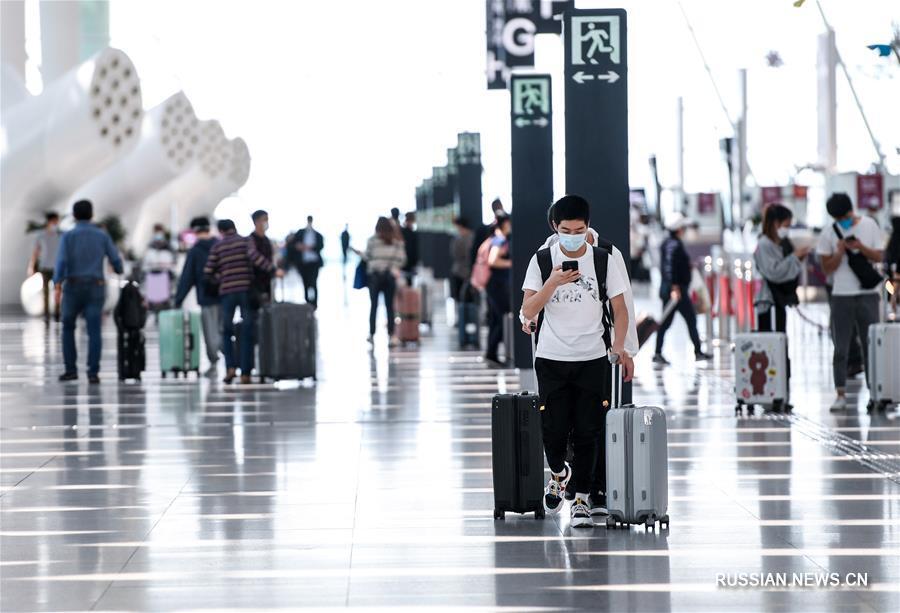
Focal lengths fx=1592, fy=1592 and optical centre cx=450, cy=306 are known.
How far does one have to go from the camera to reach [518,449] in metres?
7.26

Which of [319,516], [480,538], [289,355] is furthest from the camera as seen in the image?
[289,355]

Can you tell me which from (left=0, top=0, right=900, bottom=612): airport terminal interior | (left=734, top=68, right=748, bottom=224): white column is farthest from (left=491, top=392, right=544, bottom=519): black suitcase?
(left=734, top=68, right=748, bottom=224): white column

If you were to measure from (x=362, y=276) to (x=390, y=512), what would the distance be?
1292cm

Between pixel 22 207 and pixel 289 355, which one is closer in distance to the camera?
pixel 289 355

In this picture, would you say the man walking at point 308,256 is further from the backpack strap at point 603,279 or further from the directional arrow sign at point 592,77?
the backpack strap at point 603,279

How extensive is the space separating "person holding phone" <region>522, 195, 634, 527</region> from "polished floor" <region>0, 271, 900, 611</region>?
1.33 ft

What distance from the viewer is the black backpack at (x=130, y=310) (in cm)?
1559

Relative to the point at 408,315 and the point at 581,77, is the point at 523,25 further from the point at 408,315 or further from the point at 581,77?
the point at 581,77

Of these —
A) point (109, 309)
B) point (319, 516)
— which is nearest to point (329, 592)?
point (319, 516)

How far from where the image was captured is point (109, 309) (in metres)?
29.8

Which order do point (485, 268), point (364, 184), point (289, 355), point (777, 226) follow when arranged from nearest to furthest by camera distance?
1. point (777, 226)
2. point (289, 355)
3. point (485, 268)
4. point (364, 184)

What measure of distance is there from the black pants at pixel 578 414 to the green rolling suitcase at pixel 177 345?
8.98 meters

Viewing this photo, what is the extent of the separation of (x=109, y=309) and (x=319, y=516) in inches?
906

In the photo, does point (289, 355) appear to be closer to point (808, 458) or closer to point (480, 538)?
point (808, 458)
